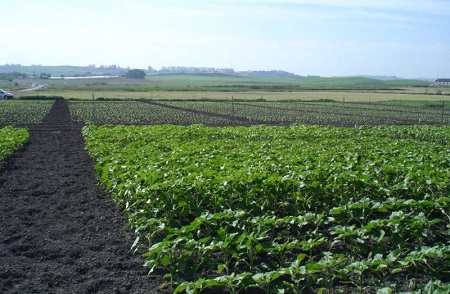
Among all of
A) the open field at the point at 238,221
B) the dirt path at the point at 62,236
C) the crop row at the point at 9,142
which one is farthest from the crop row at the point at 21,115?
the dirt path at the point at 62,236

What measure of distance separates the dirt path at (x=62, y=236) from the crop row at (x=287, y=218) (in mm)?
407

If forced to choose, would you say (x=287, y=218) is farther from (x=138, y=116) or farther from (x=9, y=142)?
(x=138, y=116)

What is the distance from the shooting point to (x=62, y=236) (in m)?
8.16

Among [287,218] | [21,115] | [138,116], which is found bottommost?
[138,116]

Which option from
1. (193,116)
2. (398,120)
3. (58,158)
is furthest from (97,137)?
(398,120)

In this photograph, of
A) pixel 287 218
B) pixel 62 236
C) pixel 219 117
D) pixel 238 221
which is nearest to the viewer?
pixel 287 218

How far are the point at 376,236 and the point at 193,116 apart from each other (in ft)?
98.9

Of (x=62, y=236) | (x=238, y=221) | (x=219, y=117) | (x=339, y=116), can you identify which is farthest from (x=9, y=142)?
(x=339, y=116)

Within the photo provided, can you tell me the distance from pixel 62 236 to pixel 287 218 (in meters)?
3.70

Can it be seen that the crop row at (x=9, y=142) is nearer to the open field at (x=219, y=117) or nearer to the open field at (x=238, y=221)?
the open field at (x=238, y=221)

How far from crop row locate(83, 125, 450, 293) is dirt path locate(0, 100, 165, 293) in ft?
1.34

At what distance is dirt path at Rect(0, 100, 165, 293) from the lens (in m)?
6.29

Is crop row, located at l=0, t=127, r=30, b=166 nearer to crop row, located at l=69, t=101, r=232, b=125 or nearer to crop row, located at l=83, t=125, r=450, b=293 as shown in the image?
crop row, located at l=83, t=125, r=450, b=293

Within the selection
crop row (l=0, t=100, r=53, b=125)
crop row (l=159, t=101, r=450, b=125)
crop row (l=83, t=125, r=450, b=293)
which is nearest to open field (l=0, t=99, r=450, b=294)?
crop row (l=83, t=125, r=450, b=293)
